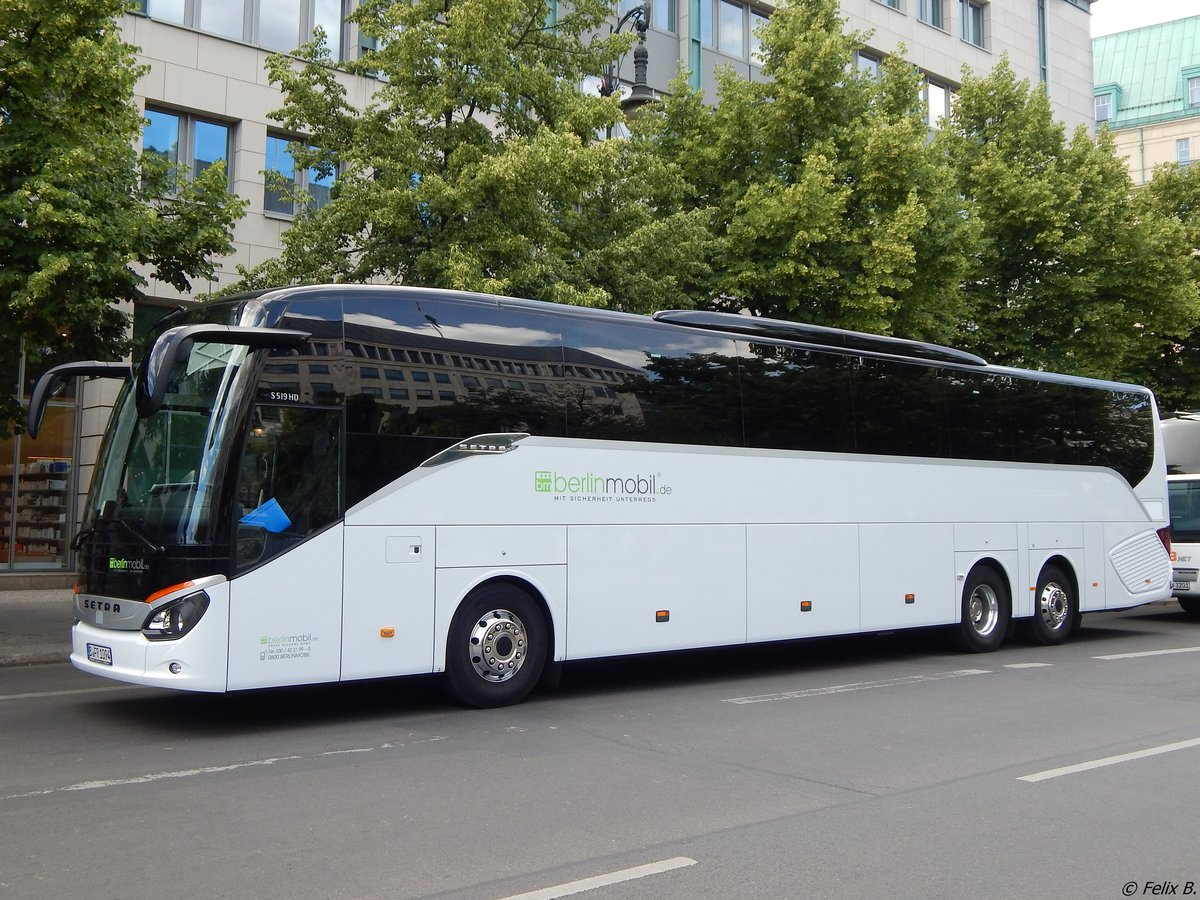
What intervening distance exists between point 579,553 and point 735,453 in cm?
225

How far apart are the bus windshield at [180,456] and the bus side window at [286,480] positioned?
26 centimetres

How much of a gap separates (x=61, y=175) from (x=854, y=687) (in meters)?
9.69

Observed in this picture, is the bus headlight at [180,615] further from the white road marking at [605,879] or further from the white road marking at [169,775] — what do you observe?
the white road marking at [605,879]

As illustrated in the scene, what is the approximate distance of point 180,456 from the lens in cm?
865

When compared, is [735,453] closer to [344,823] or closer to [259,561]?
[259,561]

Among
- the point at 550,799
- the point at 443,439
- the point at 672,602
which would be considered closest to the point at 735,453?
the point at 672,602

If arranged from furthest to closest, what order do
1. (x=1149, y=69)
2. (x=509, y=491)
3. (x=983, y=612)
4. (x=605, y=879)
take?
(x=1149, y=69), (x=983, y=612), (x=509, y=491), (x=605, y=879)

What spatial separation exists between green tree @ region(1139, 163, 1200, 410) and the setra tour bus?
17.5m

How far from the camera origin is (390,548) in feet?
30.9

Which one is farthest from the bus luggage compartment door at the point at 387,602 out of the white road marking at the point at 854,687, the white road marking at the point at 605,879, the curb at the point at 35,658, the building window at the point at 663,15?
the building window at the point at 663,15

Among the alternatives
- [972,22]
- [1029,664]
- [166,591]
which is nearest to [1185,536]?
[1029,664]

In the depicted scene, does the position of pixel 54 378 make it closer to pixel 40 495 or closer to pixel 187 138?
pixel 40 495

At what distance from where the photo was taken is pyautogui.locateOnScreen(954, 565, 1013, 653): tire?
48.6 feet

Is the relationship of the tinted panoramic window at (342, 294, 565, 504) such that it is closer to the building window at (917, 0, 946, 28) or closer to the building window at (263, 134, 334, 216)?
the building window at (263, 134, 334, 216)
